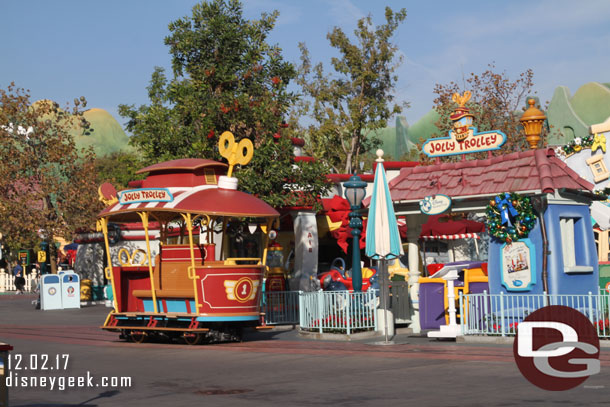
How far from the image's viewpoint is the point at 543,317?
569 inches

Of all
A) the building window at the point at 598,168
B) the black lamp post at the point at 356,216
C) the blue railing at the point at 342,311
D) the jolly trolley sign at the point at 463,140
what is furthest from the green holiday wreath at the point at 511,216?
the building window at the point at 598,168

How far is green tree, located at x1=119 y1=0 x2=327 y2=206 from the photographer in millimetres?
20734

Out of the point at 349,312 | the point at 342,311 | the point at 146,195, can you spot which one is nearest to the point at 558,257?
the point at 349,312

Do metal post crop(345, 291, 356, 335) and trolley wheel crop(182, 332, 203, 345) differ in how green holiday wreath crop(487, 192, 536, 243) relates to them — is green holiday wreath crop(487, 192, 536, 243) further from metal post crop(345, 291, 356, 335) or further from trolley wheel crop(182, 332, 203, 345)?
trolley wheel crop(182, 332, 203, 345)

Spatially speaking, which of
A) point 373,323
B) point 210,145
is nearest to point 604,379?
point 373,323

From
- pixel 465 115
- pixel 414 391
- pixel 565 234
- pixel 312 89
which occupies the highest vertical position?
pixel 312 89

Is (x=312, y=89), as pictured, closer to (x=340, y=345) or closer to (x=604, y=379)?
(x=340, y=345)

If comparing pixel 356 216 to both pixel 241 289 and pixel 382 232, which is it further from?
pixel 241 289

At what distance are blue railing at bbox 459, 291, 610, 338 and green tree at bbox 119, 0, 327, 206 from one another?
6.67 metres

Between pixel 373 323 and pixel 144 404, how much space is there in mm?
8644

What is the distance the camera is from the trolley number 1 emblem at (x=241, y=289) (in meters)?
16.2

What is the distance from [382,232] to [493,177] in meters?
2.51

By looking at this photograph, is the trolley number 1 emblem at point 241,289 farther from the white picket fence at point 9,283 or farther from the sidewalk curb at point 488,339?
the white picket fence at point 9,283

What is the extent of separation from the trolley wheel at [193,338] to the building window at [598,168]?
996 cm
